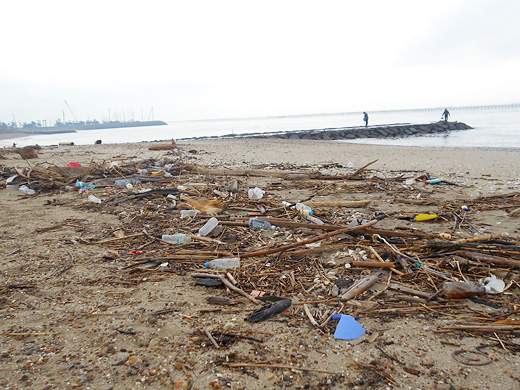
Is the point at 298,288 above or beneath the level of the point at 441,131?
beneath

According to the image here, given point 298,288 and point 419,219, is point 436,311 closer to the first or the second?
point 298,288

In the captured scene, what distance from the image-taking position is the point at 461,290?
2646 millimetres

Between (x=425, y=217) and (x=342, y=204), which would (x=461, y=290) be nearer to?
(x=425, y=217)

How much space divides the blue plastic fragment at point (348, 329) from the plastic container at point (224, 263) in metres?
1.27

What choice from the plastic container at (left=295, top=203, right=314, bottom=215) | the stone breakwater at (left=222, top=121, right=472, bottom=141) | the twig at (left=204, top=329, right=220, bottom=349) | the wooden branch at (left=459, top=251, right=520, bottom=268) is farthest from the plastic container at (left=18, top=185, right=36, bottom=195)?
the stone breakwater at (left=222, top=121, right=472, bottom=141)

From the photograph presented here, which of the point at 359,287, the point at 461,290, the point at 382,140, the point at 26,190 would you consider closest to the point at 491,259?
the point at 461,290

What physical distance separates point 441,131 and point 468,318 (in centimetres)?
4297

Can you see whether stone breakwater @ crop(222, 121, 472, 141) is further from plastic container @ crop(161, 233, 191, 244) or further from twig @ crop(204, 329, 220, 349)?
twig @ crop(204, 329, 220, 349)

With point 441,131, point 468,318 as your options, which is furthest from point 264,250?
point 441,131

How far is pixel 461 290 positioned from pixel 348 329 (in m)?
1.13

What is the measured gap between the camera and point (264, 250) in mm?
3521

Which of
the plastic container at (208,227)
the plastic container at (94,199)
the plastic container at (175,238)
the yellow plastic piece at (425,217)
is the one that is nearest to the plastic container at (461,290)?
the yellow plastic piece at (425,217)

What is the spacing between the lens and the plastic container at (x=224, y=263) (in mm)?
3291

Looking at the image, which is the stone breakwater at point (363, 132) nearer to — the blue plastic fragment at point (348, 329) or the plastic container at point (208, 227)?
the plastic container at point (208, 227)
